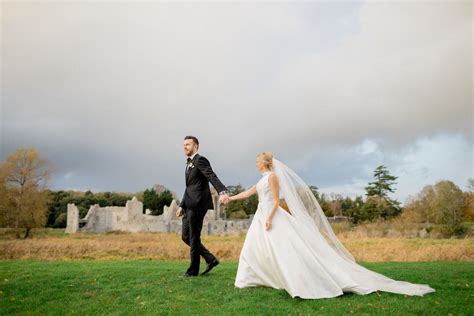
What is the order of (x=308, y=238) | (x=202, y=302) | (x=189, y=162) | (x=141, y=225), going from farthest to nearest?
(x=141, y=225) → (x=189, y=162) → (x=308, y=238) → (x=202, y=302)

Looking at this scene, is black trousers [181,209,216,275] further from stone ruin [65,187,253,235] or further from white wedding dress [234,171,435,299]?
stone ruin [65,187,253,235]

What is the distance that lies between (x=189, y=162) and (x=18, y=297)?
13.5ft

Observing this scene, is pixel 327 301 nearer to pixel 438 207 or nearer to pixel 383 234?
pixel 383 234

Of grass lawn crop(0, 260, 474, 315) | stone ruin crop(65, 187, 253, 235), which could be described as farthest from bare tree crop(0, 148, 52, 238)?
grass lawn crop(0, 260, 474, 315)

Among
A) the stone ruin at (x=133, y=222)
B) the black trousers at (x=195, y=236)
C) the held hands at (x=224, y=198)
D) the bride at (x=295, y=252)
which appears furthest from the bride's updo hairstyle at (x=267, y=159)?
the stone ruin at (x=133, y=222)

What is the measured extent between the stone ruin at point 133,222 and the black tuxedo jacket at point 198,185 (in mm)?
35270

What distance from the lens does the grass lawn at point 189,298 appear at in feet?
20.3

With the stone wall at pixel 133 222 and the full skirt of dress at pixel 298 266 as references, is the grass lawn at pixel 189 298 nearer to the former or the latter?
the full skirt of dress at pixel 298 266

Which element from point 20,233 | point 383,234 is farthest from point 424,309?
point 20,233

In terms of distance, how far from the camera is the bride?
6.95 meters

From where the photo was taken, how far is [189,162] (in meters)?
8.80

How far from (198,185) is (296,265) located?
2833mm

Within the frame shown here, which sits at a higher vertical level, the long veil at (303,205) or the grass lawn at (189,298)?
the long veil at (303,205)

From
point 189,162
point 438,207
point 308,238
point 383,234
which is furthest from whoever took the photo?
point 438,207
